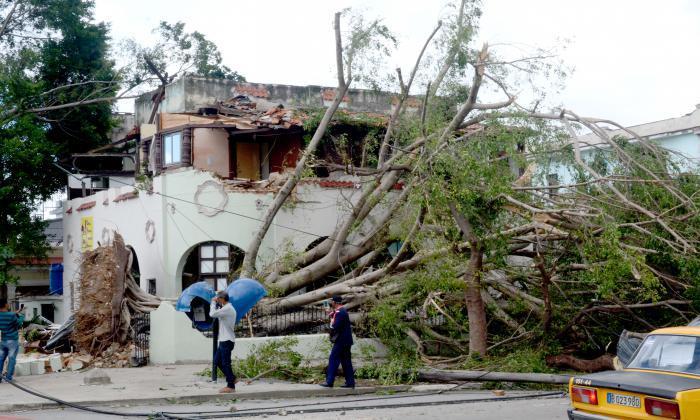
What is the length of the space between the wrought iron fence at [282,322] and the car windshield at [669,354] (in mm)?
10957

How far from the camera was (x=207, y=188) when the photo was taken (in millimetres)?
23578

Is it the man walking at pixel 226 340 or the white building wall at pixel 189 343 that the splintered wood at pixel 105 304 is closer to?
the white building wall at pixel 189 343

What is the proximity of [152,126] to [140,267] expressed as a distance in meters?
5.46

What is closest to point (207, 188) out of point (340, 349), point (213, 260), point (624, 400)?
point (213, 260)

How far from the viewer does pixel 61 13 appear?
99.5 feet

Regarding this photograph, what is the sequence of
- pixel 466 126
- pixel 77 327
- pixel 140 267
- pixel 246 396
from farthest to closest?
pixel 140 267 → pixel 77 327 → pixel 466 126 → pixel 246 396

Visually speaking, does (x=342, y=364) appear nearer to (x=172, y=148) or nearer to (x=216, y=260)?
(x=216, y=260)

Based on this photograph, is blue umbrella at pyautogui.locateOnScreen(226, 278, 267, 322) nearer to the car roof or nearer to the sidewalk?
the sidewalk

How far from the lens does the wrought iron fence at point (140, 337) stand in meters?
19.1

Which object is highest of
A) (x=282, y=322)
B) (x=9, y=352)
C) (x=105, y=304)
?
(x=105, y=304)

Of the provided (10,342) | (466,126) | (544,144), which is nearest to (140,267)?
(10,342)

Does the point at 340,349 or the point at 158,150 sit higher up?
the point at 158,150

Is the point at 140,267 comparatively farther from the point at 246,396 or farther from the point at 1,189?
the point at 246,396

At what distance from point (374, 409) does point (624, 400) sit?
15.7 feet
